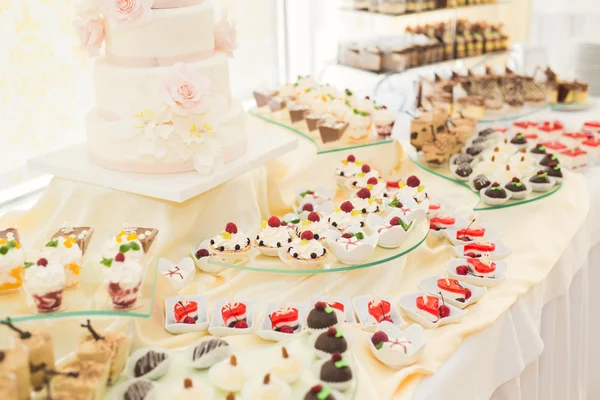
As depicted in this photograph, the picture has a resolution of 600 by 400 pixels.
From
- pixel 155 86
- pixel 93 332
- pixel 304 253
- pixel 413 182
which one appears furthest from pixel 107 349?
pixel 413 182

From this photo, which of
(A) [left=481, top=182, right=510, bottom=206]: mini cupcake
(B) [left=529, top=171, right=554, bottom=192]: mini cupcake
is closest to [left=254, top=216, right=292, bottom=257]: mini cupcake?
(A) [left=481, top=182, right=510, bottom=206]: mini cupcake

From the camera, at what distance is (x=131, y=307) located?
1.62 m

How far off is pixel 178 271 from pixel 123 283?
493mm

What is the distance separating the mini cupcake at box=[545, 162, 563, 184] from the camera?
2770mm

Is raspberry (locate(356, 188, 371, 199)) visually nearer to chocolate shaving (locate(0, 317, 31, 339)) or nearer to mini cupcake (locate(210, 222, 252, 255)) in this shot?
mini cupcake (locate(210, 222, 252, 255))

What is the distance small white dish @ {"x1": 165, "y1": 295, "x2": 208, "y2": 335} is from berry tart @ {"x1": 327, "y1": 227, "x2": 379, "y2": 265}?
416mm

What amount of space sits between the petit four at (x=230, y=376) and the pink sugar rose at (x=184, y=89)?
0.84 meters

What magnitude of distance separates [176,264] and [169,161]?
329 millimetres

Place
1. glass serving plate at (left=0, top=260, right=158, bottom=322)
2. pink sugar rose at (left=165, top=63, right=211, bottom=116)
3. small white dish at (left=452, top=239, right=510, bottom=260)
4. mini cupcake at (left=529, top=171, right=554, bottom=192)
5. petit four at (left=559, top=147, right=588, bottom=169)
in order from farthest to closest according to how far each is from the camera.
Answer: petit four at (left=559, top=147, right=588, bottom=169) < mini cupcake at (left=529, top=171, right=554, bottom=192) < small white dish at (left=452, top=239, right=510, bottom=260) < pink sugar rose at (left=165, top=63, right=211, bottom=116) < glass serving plate at (left=0, top=260, right=158, bottom=322)

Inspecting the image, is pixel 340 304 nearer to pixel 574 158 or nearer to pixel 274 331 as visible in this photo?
pixel 274 331

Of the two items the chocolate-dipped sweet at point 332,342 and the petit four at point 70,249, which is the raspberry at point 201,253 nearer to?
the petit four at point 70,249

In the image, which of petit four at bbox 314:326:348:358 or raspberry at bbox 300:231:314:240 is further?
raspberry at bbox 300:231:314:240

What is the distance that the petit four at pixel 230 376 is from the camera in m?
1.52

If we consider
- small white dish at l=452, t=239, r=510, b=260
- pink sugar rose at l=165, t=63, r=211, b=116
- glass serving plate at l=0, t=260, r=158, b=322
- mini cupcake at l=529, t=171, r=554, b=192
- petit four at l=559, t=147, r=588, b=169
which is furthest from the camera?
petit four at l=559, t=147, r=588, b=169
